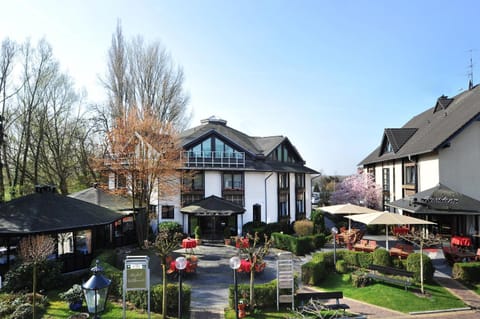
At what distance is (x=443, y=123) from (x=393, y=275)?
13.8 metres

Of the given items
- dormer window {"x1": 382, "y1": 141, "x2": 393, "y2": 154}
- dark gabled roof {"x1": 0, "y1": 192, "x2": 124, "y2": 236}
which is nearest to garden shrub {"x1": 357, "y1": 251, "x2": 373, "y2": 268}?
dark gabled roof {"x1": 0, "y1": 192, "x2": 124, "y2": 236}

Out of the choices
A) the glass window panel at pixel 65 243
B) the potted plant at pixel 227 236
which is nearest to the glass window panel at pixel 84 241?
the glass window panel at pixel 65 243

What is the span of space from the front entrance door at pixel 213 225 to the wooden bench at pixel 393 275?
13.8 metres

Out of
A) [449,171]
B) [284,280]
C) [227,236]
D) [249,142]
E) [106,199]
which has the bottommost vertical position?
[227,236]

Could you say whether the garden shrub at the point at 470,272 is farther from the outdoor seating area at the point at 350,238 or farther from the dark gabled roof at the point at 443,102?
the dark gabled roof at the point at 443,102

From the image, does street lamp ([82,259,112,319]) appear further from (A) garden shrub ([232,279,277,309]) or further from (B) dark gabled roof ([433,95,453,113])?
(B) dark gabled roof ([433,95,453,113])

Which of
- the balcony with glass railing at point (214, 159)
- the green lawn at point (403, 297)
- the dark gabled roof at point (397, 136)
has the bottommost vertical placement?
the green lawn at point (403, 297)

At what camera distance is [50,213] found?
15.9 m

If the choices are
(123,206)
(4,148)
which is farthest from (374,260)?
(4,148)

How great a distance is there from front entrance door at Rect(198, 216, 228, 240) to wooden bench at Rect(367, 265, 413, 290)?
13832mm

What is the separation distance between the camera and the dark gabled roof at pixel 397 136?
2769 centimetres

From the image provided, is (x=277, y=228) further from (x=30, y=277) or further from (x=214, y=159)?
(x=30, y=277)

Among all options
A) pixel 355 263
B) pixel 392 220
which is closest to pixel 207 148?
pixel 355 263

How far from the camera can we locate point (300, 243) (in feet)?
66.6
